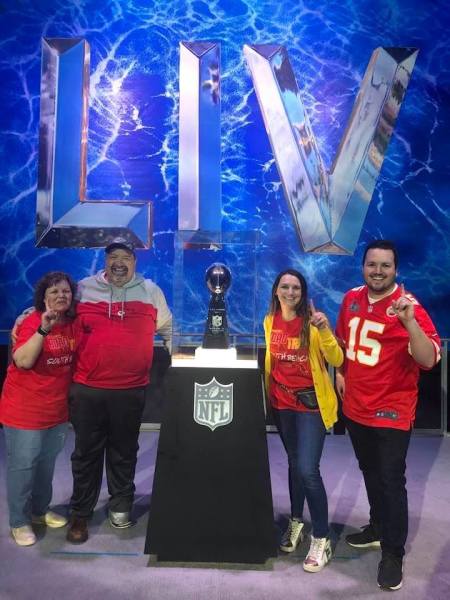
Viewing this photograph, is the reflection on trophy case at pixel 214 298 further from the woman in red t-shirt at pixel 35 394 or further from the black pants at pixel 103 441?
the woman in red t-shirt at pixel 35 394

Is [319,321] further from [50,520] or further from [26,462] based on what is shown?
[50,520]

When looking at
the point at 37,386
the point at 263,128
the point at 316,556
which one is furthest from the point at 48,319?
the point at 263,128

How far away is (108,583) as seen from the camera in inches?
73.6

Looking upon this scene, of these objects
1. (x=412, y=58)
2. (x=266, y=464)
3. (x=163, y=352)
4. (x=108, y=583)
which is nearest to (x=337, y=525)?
(x=266, y=464)

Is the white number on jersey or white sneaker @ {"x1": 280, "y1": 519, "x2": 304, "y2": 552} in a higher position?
the white number on jersey

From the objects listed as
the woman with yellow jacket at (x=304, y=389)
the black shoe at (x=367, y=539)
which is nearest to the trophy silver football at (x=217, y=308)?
the woman with yellow jacket at (x=304, y=389)

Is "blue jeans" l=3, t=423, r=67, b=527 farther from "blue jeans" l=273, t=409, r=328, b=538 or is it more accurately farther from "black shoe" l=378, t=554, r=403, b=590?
"black shoe" l=378, t=554, r=403, b=590

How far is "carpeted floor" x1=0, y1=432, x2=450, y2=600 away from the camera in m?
1.82

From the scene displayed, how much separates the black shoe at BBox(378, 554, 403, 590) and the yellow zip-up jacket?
1.84 ft

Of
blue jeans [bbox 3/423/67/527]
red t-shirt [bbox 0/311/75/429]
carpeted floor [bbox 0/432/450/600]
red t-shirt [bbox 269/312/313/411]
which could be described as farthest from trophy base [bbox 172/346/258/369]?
carpeted floor [bbox 0/432/450/600]

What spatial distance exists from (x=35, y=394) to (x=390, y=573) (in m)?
1.61

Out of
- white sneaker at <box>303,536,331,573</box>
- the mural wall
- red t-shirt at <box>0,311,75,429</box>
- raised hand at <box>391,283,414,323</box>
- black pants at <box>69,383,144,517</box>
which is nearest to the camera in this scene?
raised hand at <box>391,283,414,323</box>

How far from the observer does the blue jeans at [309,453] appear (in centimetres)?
195

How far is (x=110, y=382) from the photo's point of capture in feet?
7.42
